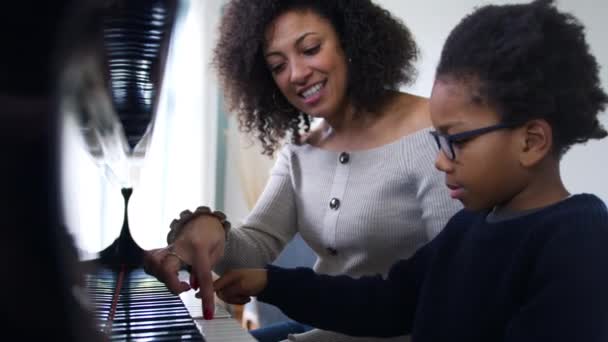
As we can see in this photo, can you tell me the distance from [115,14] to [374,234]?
85 cm

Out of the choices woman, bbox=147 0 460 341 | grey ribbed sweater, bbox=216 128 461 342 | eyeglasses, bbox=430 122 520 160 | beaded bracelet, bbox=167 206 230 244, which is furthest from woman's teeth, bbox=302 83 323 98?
eyeglasses, bbox=430 122 520 160

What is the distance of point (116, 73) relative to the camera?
425mm

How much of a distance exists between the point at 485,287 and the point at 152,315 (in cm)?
41

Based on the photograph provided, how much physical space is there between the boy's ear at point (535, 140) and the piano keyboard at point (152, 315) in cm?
39

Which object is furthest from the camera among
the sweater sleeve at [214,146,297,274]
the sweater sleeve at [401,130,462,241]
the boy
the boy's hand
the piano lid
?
the sweater sleeve at [214,146,297,274]

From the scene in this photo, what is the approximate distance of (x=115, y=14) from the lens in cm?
30

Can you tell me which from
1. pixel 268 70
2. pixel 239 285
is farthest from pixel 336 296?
pixel 268 70

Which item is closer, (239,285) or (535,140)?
(535,140)

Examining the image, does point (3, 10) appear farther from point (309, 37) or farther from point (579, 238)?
point (309, 37)

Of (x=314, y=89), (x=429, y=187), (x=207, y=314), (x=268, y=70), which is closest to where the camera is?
(x=207, y=314)

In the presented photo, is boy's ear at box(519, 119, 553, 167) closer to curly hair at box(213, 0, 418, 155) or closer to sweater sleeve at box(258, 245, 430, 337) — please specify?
sweater sleeve at box(258, 245, 430, 337)

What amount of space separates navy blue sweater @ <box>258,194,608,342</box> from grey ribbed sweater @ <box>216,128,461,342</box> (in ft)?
0.48

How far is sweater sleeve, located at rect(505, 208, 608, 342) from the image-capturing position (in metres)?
0.61

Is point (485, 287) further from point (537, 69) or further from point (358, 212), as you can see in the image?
point (358, 212)
